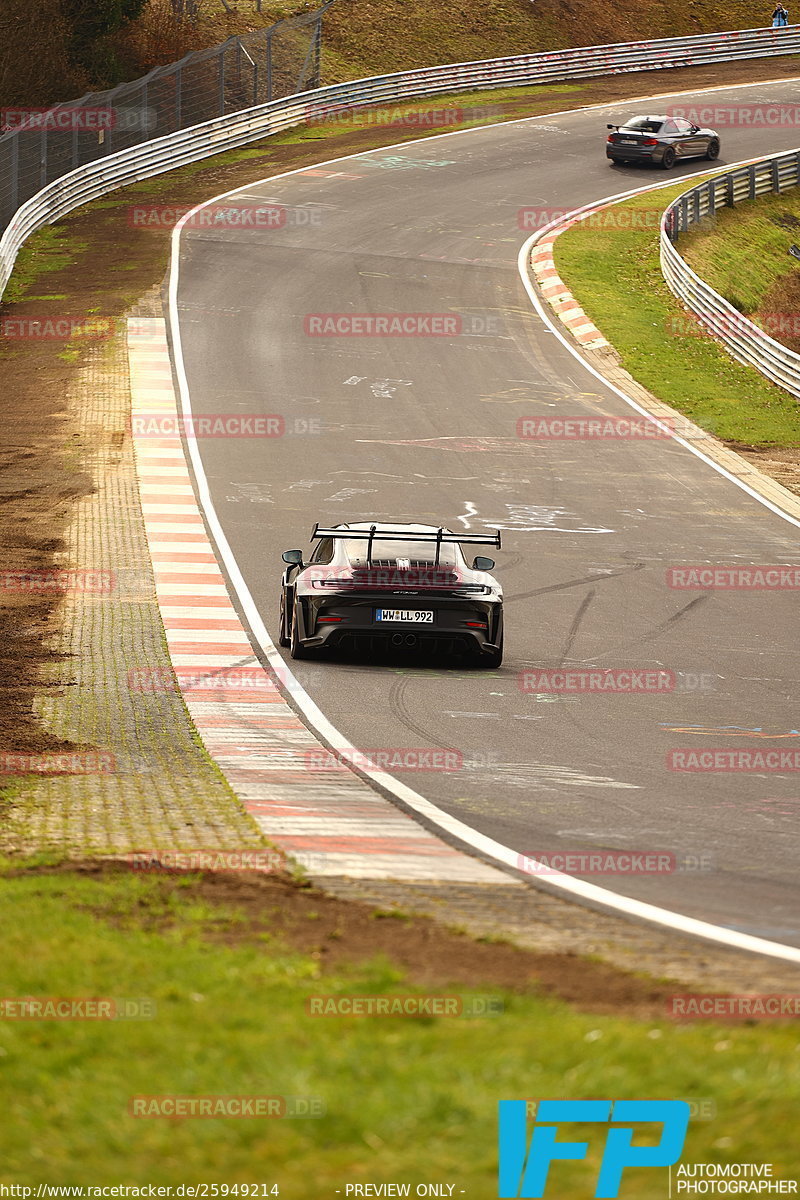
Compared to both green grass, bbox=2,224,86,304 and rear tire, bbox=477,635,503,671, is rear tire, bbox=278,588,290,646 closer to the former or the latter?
rear tire, bbox=477,635,503,671

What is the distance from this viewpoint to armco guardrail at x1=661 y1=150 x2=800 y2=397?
113 ft

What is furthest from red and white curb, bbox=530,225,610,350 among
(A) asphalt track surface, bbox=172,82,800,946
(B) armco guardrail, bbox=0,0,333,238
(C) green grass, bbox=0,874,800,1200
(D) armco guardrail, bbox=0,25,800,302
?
(C) green grass, bbox=0,874,800,1200

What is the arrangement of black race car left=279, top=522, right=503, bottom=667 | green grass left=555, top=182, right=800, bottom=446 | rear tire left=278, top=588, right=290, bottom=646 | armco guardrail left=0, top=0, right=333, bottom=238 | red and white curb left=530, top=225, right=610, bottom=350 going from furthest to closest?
1. armco guardrail left=0, top=0, right=333, bottom=238
2. red and white curb left=530, top=225, right=610, bottom=350
3. green grass left=555, top=182, right=800, bottom=446
4. rear tire left=278, top=588, right=290, bottom=646
5. black race car left=279, top=522, right=503, bottom=667

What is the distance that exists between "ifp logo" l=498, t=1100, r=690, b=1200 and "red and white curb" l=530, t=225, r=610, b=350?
32.1 metres

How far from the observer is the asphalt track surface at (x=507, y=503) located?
395 inches

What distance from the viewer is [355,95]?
57344 mm

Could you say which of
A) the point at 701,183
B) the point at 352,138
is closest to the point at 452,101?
the point at 352,138

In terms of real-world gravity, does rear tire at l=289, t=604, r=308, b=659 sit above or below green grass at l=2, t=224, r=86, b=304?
below

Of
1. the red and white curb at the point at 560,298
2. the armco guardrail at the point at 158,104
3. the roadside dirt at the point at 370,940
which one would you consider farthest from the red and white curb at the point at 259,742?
the armco guardrail at the point at 158,104

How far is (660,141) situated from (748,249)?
7.61 metres

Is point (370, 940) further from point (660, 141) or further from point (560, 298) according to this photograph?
point (660, 141)

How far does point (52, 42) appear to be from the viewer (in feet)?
172

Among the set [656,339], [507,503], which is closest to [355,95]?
[656,339]

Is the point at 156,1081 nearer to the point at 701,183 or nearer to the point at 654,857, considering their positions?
the point at 654,857
